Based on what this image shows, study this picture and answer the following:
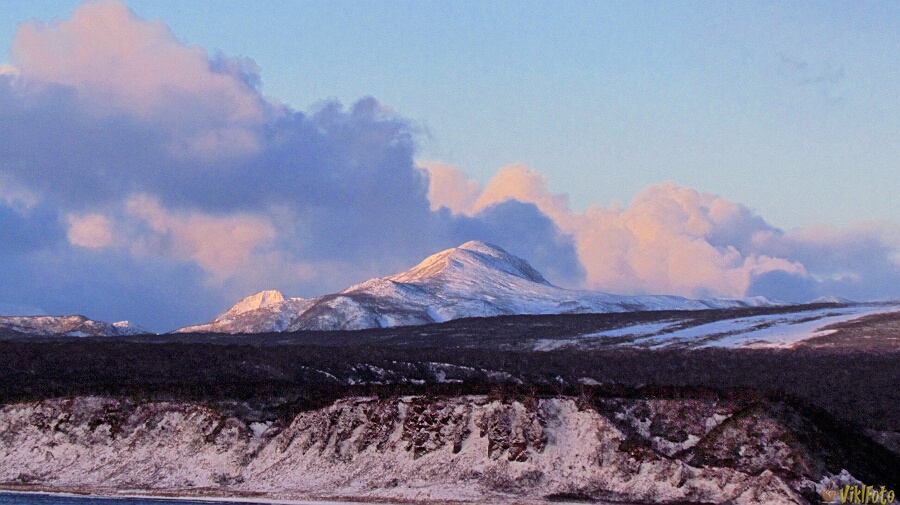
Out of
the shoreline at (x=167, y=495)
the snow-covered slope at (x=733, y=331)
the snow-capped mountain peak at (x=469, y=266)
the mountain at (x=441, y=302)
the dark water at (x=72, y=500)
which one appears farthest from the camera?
the snow-capped mountain peak at (x=469, y=266)

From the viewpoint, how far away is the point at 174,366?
238 ft

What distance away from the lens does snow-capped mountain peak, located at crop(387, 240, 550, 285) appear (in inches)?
6656

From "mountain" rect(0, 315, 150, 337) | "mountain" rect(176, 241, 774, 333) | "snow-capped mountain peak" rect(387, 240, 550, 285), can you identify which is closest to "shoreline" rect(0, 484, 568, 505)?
"mountain" rect(0, 315, 150, 337)

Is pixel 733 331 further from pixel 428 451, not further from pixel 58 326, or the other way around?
pixel 58 326

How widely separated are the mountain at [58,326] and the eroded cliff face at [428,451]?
275ft

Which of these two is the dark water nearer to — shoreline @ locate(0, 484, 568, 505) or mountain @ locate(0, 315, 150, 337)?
shoreline @ locate(0, 484, 568, 505)

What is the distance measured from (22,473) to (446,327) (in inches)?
2763


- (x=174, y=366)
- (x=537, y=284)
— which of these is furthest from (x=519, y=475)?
(x=537, y=284)

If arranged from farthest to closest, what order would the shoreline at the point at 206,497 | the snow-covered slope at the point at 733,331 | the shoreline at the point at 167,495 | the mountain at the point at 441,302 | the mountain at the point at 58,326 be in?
the mountain at the point at 441,302 → the mountain at the point at 58,326 → the snow-covered slope at the point at 733,331 → the shoreline at the point at 167,495 → the shoreline at the point at 206,497

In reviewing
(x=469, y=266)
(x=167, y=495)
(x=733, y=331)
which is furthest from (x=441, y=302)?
(x=167, y=495)

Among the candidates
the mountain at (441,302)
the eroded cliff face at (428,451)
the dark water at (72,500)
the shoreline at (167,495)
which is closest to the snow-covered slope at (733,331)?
the mountain at (441,302)

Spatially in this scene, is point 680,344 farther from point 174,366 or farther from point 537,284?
point 537,284

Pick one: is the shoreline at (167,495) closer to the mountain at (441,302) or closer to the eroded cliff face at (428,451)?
the eroded cliff face at (428,451)

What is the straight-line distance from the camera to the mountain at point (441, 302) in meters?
140
